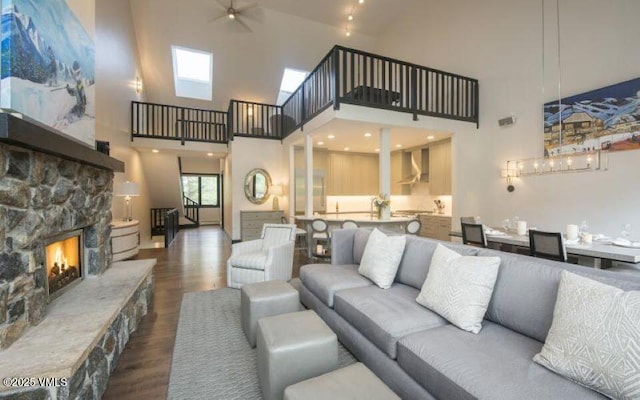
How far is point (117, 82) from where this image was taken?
19.0ft

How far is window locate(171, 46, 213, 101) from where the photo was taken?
841cm

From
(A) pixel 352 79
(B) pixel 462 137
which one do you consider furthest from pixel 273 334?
(B) pixel 462 137

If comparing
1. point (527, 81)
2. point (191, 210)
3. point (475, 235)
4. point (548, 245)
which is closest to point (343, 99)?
point (475, 235)

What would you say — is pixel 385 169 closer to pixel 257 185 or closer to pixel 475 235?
pixel 475 235

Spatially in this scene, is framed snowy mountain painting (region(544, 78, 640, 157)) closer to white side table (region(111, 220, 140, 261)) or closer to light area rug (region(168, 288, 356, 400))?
light area rug (region(168, 288, 356, 400))

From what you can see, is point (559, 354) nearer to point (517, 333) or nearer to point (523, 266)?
point (517, 333)

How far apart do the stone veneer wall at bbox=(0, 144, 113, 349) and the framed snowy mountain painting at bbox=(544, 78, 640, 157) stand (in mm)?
6229

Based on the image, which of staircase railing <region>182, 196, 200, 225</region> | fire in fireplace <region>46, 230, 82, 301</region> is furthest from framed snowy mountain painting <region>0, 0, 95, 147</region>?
staircase railing <region>182, 196, 200, 225</region>

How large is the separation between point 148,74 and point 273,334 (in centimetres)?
967

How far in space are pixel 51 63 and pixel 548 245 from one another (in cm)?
473

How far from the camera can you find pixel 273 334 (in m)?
1.71

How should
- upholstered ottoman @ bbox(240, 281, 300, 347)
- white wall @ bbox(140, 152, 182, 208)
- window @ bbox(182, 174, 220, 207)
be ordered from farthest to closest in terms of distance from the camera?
window @ bbox(182, 174, 220, 207), white wall @ bbox(140, 152, 182, 208), upholstered ottoman @ bbox(240, 281, 300, 347)

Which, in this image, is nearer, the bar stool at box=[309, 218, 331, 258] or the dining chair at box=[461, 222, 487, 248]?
the dining chair at box=[461, 222, 487, 248]

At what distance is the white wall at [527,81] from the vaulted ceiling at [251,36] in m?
1.82
